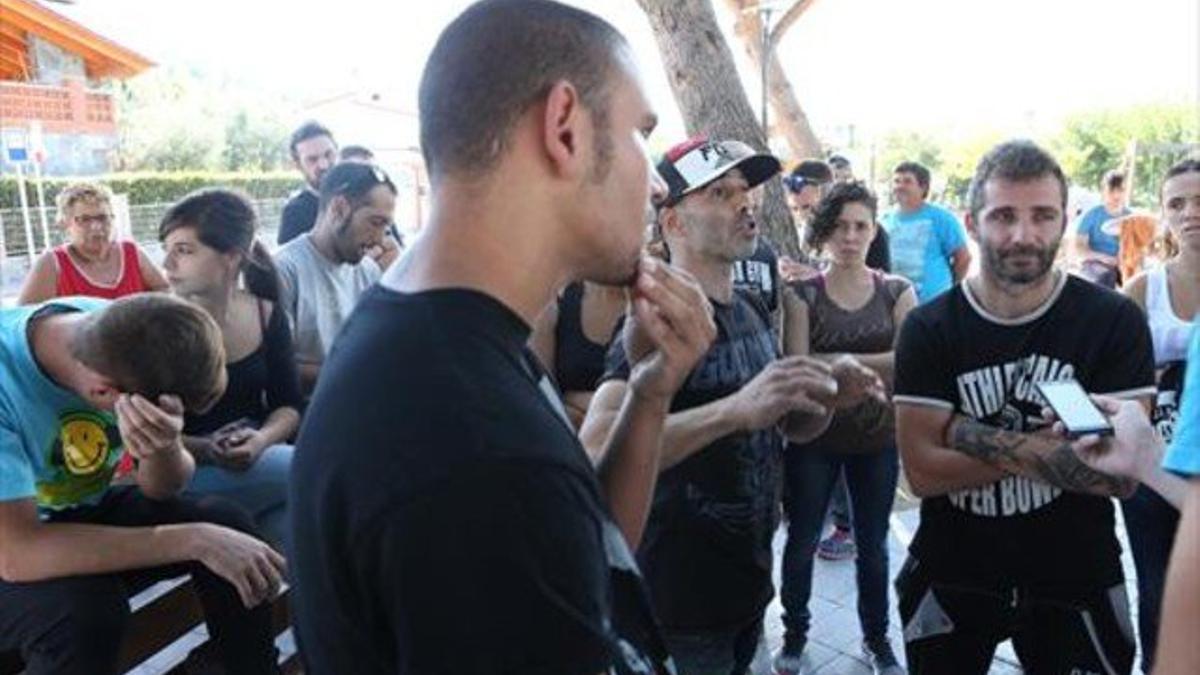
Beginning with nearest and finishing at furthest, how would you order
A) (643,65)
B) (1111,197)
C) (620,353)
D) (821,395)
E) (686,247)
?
1. (643,65)
2. (821,395)
3. (620,353)
4. (686,247)
5. (1111,197)

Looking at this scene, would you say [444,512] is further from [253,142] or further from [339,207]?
[253,142]

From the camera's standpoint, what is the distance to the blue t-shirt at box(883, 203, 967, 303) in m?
5.52

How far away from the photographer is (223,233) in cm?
305

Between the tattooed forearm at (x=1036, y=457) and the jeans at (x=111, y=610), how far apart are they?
6.05ft

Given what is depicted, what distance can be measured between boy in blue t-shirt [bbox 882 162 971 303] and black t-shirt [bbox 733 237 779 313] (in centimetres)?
251

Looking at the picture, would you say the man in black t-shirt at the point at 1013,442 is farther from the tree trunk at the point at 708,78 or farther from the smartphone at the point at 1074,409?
the tree trunk at the point at 708,78

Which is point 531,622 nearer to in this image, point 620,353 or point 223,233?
point 620,353

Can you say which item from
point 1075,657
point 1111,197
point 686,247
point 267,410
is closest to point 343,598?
point 686,247

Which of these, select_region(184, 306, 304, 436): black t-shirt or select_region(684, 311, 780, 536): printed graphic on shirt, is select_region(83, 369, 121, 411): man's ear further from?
select_region(684, 311, 780, 536): printed graphic on shirt

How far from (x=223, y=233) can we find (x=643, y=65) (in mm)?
2290

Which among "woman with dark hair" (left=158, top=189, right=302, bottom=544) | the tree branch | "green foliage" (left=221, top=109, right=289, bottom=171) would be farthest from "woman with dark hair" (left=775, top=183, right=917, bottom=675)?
"green foliage" (left=221, top=109, right=289, bottom=171)

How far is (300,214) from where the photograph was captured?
4527 millimetres

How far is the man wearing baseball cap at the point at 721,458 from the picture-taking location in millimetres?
1984

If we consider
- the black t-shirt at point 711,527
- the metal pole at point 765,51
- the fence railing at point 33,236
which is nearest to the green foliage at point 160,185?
the fence railing at point 33,236
